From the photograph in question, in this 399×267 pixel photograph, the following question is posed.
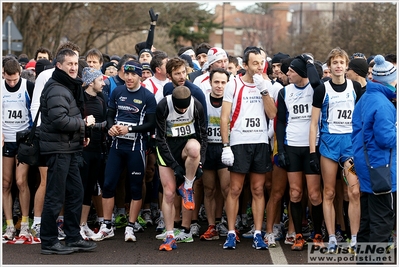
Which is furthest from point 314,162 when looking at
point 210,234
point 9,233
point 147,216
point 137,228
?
point 9,233

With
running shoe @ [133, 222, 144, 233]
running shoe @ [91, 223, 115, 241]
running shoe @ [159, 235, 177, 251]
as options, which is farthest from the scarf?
running shoe @ [133, 222, 144, 233]

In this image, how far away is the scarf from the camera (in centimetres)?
914

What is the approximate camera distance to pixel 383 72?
25.4 ft

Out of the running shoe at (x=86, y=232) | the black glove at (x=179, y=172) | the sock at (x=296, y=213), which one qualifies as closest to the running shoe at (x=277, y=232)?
the sock at (x=296, y=213)

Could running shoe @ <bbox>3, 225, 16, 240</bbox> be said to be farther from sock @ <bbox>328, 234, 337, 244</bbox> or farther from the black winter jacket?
sock @ <bbox>328, 234, 337, 244</bbox>

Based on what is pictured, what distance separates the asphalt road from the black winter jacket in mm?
1275

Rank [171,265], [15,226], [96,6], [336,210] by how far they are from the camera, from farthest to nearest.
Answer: [96,6] → [15,226] → [336,210] → [171,265]

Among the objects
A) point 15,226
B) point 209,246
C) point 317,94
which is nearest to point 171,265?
point 209,246

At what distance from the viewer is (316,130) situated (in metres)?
9.20

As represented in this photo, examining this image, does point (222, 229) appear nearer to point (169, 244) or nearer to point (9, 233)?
point (169, 244)

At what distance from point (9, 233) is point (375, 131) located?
5183mm

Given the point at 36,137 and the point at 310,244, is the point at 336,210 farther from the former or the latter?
the point at 36,137

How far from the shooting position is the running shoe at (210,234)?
10094 millimetres

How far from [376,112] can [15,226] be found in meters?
5.72
